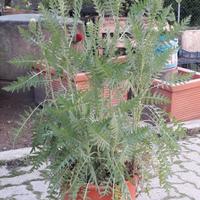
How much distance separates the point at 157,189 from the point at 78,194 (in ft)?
3.94

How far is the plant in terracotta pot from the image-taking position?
2.49 meters

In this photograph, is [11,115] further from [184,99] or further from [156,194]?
[156,194]

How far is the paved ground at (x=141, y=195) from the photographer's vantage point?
11.9ft

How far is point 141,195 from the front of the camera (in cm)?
361

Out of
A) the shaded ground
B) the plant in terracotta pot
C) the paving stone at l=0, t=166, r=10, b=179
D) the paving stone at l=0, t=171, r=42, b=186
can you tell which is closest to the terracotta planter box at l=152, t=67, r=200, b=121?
the shaded ground

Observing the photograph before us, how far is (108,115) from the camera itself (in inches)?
104

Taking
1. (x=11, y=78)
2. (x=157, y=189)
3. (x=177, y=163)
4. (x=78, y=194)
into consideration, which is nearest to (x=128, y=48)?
(x=78, y=194)

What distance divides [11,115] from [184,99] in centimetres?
179

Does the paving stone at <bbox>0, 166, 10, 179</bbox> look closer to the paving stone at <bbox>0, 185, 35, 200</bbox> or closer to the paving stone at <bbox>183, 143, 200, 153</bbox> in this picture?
the paving stone at <bbox>0, 185, 35, 200</bbox>

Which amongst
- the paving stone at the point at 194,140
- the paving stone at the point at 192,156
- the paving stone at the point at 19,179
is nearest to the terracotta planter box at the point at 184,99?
the paving stone at the point at 194,140

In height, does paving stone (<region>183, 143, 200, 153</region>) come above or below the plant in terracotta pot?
below

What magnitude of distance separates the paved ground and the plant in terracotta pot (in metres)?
0.92

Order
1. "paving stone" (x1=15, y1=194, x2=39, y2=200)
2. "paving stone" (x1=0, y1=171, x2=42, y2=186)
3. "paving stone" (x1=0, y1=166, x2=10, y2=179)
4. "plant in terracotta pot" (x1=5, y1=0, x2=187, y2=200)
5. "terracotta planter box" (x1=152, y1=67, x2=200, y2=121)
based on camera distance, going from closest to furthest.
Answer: "plant in terracotta pot" (x1=5, y1=0, x2=187, y2=200) < "paving stone" (x1=15, y1=194, x2=39, y2=200) < "paving stone" (x1=0, y1=171, x2=42, y2=186) < "paving stone" (x1=0, y1=166, x2=10, y2=179) < "terracotta planter box" (x1=152, y1=67, x2=200, y2=121)

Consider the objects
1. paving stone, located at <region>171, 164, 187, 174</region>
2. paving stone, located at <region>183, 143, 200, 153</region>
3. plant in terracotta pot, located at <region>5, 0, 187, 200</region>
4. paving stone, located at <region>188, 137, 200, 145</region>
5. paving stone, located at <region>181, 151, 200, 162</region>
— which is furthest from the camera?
paving stone, located at <region>188, 137, 200, 145</region>
